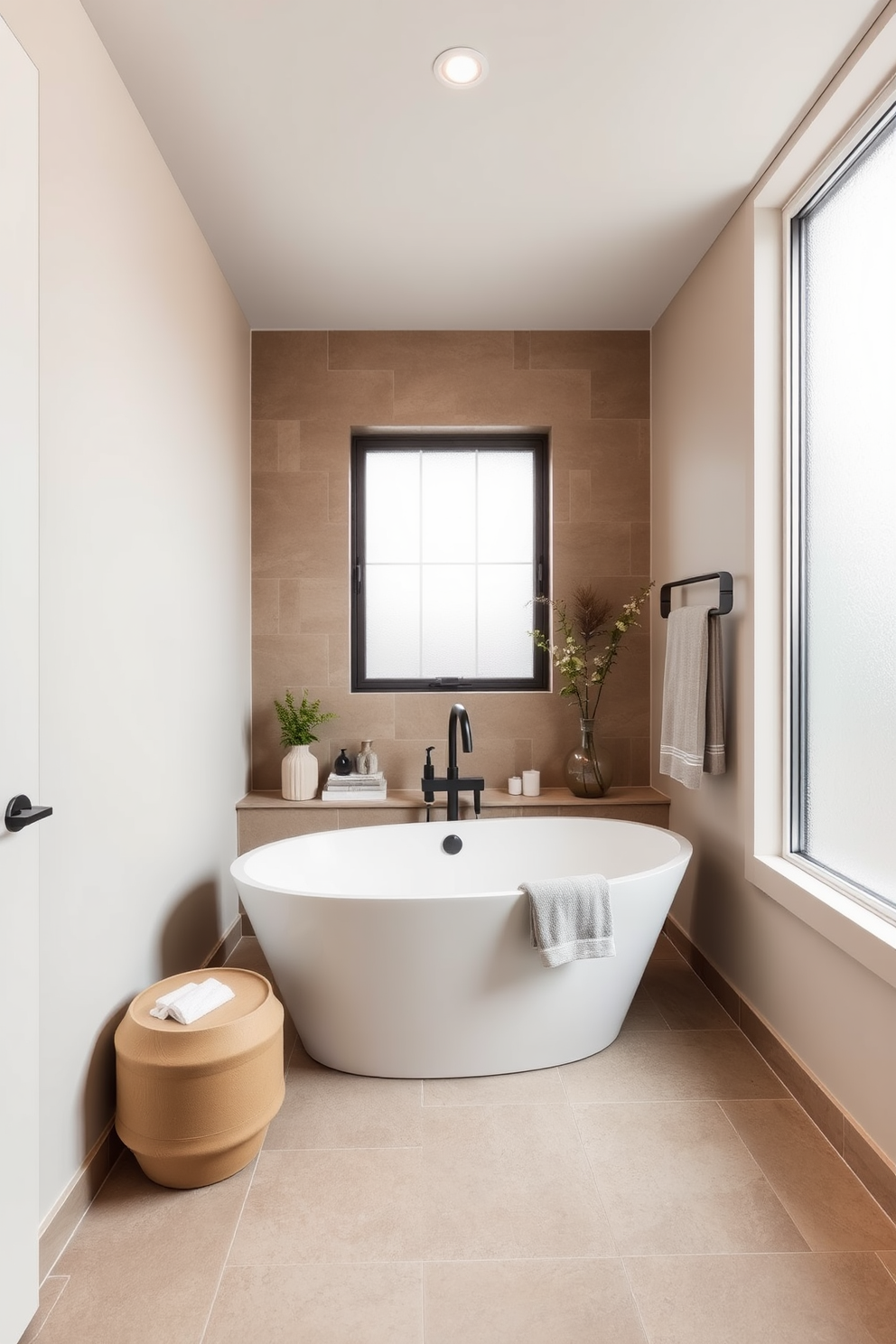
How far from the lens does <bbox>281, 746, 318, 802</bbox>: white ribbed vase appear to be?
131 inches

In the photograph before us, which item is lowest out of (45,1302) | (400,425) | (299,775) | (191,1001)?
(45,1302)

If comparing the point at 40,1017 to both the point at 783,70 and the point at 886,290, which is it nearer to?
the point at 886,290

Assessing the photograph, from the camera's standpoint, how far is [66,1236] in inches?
66.2

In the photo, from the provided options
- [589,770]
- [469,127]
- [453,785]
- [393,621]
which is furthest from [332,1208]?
[469,127]

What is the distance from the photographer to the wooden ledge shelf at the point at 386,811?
129 inches

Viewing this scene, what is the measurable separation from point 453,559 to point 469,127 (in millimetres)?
1807

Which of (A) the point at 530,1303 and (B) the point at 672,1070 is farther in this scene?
(B) the point at 672,1070

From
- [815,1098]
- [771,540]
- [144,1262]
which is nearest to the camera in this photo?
[144,1262]

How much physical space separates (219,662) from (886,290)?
7.76ft

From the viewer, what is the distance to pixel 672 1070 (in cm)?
→ 235

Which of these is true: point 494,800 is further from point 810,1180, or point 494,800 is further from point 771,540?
point 810,1180

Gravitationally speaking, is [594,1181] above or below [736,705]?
below

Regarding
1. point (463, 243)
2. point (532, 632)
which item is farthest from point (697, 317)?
point (532, 632)

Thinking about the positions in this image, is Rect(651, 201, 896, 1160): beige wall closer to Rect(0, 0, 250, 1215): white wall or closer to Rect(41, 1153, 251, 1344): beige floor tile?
Rect(41, 1153, 251, 1344): beige floor tile
